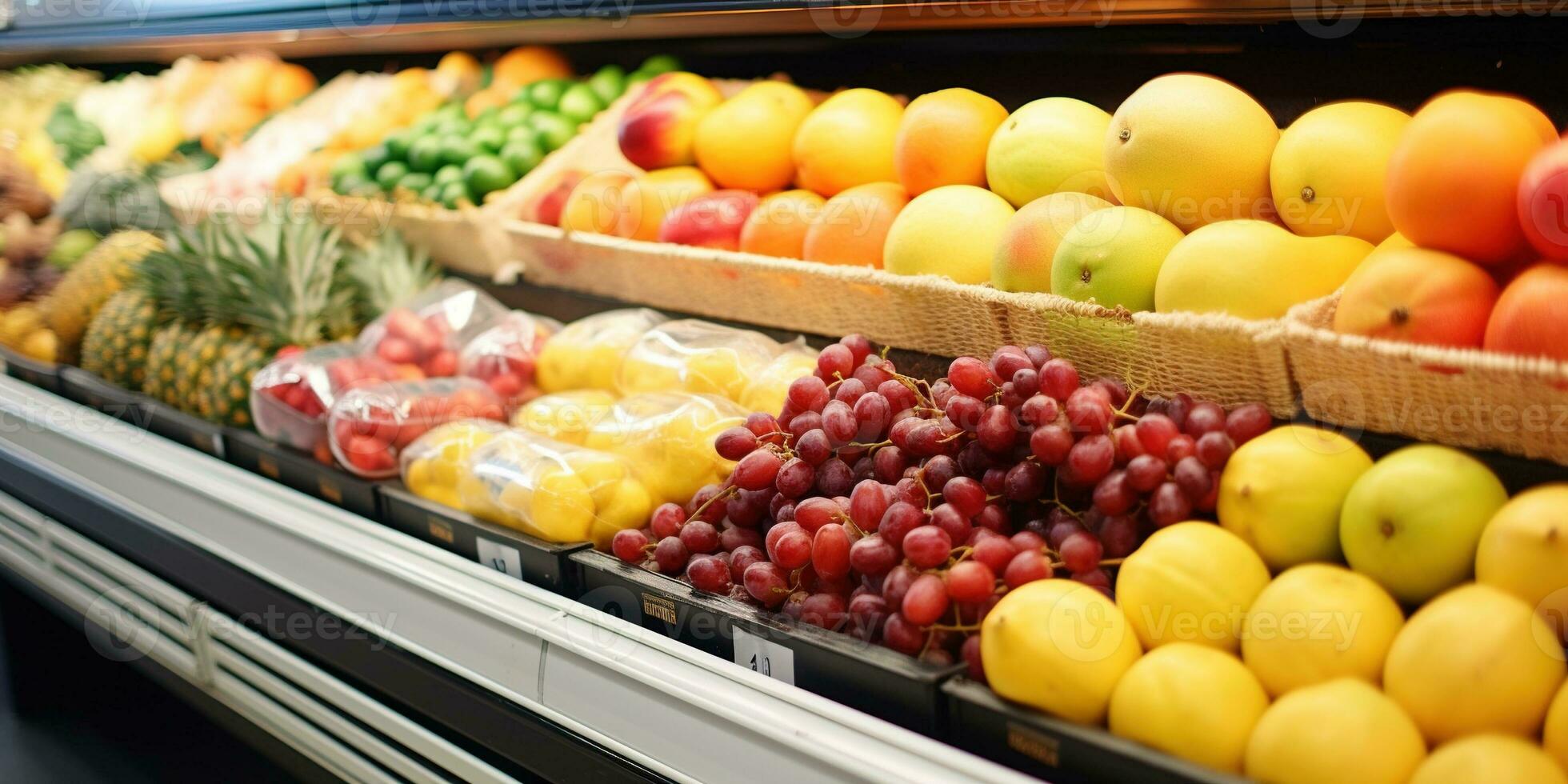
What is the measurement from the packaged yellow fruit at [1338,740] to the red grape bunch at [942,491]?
0.24m

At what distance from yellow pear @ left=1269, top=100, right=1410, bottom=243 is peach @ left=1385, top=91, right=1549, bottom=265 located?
16cm

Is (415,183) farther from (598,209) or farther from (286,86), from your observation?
(286,86)

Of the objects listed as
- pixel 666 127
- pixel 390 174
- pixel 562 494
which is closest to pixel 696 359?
pixel 562 494

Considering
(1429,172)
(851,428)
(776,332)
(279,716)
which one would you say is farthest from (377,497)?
(1429,172)

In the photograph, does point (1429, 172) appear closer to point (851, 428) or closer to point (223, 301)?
point (851, 428)

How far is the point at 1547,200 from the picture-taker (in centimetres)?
100

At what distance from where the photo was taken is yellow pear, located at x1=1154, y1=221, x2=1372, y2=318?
124 centimetres

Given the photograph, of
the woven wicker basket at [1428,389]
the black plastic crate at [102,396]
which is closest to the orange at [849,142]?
the woven wicker basket at [1428,389]

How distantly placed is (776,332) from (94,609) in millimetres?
1717

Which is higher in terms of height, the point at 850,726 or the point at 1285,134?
the point at 1285,134

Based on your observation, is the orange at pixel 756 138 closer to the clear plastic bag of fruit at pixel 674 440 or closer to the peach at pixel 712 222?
the peach at pixel 712 222

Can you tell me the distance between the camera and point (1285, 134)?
53.2 inches

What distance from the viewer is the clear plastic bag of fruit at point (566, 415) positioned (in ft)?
6.15

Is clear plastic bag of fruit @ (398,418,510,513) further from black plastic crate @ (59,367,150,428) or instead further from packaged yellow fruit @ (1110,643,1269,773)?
packaged yellow fruit @ (1110,643,1269,773)
